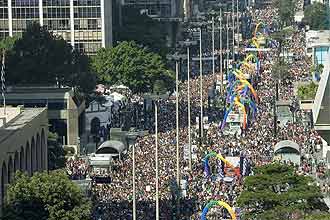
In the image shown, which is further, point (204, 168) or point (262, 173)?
point (204, 168)

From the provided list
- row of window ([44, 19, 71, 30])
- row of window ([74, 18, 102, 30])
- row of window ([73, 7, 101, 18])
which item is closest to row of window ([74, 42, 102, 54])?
row of window ([74, 18, 102, 30])

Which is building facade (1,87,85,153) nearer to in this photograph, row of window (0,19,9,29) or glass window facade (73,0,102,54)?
glass window facade (73,0,102,54)

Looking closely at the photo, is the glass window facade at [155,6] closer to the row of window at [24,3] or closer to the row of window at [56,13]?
the row of window at [24,3]

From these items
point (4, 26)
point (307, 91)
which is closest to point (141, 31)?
point (4, 26)

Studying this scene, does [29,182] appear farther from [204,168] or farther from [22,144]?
[204,168]

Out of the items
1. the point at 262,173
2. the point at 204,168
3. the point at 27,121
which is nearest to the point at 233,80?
the point at 204,168

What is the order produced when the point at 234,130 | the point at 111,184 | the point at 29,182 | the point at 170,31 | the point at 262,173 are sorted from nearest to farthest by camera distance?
the point at 29,182 → the point at 262,173 → the point at 111,184 → the point at 234,130 → the point at 170,31
